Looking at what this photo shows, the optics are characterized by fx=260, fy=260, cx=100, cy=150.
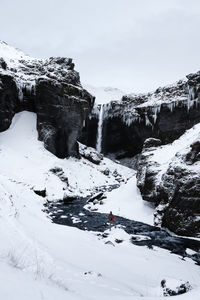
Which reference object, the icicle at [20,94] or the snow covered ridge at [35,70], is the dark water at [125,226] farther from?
the snow covered ridge at [35,70]

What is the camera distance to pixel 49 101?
4806cm

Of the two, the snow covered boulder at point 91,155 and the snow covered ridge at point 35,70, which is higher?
the snow covered ridge at point 35,70

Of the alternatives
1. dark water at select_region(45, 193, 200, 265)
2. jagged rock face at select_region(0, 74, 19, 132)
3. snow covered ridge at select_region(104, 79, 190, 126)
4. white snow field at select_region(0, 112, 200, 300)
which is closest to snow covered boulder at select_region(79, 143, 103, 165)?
snow covered ridge at select_region(104, 79, 190, 126)

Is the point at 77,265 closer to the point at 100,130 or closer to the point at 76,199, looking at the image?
the point at 76,199

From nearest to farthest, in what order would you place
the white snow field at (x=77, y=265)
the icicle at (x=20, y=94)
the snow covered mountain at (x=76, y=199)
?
the white snow field at (x=77, y=265) < the snow covered mountain at (x=76, y=199) < the icicle at (x=20, y=94)

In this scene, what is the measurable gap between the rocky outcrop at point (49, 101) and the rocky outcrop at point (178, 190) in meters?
25.4

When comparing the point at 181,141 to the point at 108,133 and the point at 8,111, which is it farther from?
the point at 108,133

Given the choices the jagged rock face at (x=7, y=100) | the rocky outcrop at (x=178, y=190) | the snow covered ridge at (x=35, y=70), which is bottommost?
Result: the rocky outcrop at (x=178, y=190)

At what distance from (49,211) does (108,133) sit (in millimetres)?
49259

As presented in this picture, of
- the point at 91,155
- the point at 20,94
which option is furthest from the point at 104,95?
the point at 20,94

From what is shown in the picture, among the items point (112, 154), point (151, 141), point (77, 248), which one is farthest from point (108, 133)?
point (77, 248)

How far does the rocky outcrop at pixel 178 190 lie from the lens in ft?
56.6

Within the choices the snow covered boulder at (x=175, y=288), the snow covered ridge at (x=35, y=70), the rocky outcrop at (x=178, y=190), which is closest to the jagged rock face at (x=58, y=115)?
the snow covered ridge at (x=35, y=70)

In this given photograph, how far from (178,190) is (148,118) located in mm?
45630
